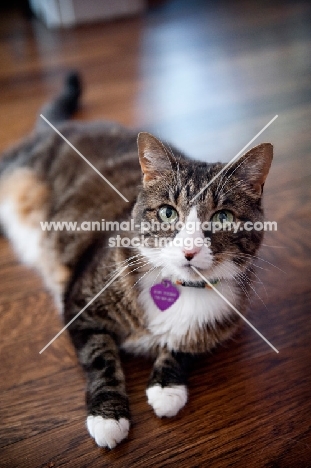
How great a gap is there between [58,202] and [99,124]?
0.37 metres

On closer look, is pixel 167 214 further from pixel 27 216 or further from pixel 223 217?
pixel 27 216

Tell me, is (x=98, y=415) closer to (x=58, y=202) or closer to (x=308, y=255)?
(x=58, y=202)

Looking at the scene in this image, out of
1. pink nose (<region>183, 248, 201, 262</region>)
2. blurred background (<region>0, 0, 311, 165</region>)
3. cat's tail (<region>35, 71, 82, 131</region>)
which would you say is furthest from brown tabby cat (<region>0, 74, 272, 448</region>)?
blurred background (<region>0, 0, 311, 165</region>)

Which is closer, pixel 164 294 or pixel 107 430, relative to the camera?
pixel 107 430

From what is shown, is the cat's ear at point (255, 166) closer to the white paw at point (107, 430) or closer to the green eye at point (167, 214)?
the green eye at point (167, 214)

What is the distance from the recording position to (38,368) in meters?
1.20

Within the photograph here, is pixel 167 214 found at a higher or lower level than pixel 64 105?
higher

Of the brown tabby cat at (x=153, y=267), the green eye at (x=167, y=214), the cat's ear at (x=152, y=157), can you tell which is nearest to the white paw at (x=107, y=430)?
the brown tabby cat at (x=153, y=267)

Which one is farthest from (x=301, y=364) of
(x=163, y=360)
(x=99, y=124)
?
(x=99, y=124)

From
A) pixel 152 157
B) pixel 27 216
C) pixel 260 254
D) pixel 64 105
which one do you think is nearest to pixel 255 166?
pixel 152 157

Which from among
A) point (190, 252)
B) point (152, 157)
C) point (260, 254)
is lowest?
point (260, 254)

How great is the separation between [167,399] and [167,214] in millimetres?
435

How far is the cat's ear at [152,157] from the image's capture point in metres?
1.05

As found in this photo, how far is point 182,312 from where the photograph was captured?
1123 millimetres
